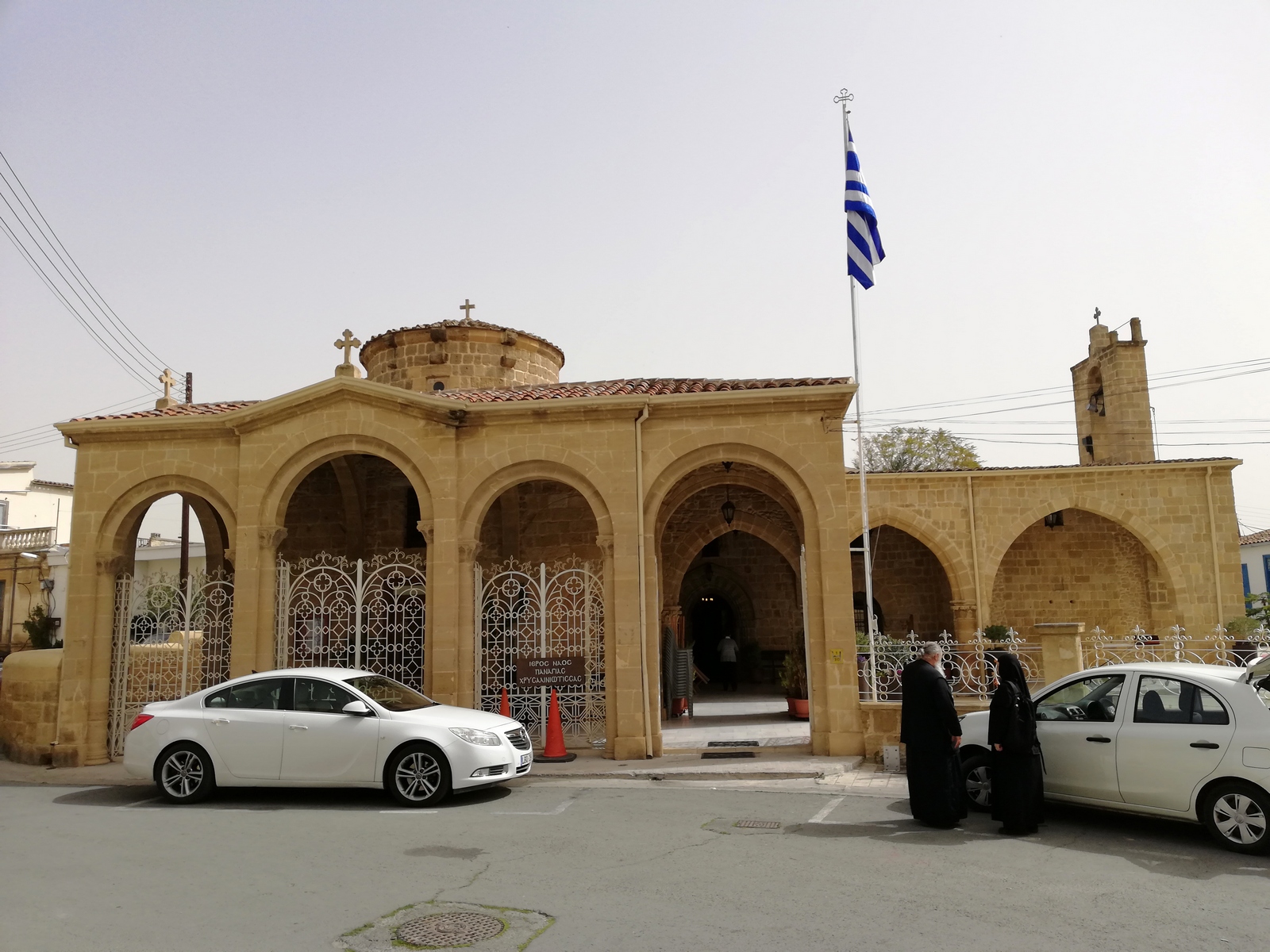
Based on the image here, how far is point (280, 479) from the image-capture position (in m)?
13.2

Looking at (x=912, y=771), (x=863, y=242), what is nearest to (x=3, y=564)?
(x=863, y=242)

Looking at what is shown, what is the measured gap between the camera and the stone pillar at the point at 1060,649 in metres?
10.4

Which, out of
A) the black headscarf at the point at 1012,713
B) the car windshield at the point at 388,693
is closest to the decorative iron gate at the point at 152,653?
the car windshield at the point at 388,693

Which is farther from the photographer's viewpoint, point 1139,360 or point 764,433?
point 1139,360

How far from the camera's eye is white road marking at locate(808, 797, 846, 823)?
8.06 metres

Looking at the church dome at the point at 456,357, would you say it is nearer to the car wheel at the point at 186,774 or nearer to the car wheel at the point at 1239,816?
the car wheel at the point at 186,774

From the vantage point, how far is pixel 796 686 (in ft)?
52.5

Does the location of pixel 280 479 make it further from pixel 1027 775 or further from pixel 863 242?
pixel 1027 775

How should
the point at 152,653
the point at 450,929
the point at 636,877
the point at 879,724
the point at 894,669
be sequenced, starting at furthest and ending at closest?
the point at 152,653, the point at 894,669, the point at 879,724, the point at 636,877, the point at 450,929

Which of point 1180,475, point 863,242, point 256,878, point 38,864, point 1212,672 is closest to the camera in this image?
point 256,878

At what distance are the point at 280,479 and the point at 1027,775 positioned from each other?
10166 millimetres

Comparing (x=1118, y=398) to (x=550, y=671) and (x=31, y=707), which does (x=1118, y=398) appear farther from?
(x=31, y=707)

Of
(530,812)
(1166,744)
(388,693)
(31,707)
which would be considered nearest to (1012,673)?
(1166,744)

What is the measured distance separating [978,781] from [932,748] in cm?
91
